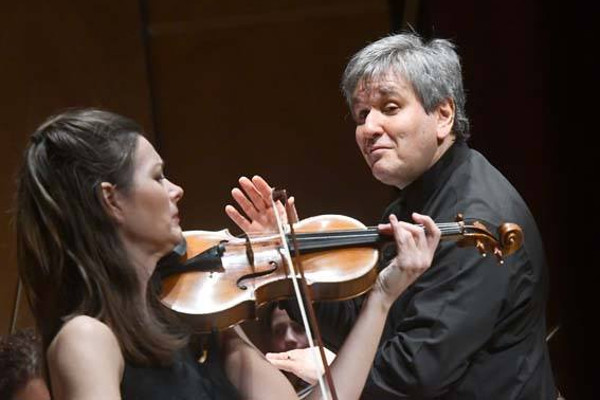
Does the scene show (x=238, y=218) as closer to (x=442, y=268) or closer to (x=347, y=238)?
(x=347, y=238)

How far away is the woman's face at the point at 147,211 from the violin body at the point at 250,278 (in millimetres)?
92

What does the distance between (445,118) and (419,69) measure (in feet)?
0.37

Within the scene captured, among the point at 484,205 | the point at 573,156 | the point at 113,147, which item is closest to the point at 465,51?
the point at 573,156

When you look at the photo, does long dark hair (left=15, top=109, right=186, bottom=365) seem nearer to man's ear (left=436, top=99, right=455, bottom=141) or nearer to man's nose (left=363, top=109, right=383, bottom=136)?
man's nose (left=363, top=109, right=383, bottom=136)

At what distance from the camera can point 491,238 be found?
6.38ft

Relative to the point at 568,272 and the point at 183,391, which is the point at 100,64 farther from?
the point at 183,391

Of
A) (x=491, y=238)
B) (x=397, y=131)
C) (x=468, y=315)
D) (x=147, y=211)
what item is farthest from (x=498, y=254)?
(x=147, y=211)

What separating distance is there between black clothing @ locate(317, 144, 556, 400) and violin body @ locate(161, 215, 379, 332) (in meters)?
0.15

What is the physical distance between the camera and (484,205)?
6.88 ft

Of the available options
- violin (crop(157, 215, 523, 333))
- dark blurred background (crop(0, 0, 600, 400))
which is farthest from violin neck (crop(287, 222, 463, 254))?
dark blurred background (crop(0, 0, 600, 400))

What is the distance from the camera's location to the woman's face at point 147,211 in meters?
1.75

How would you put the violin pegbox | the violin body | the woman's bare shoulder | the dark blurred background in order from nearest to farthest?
1. the woman's bare shoulder
2. the violin body
3. the violin pegbox
4. the dark blurred background

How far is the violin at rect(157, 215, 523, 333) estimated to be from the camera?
1.81m

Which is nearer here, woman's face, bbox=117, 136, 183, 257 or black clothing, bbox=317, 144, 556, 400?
woman's face, bbox=117, 136, 183, 257
